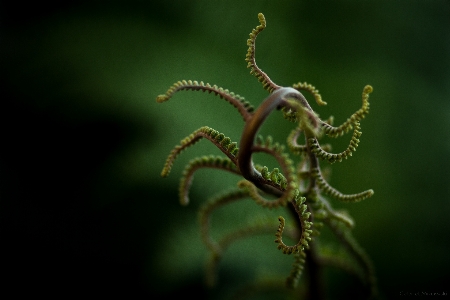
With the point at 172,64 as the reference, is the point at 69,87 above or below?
below

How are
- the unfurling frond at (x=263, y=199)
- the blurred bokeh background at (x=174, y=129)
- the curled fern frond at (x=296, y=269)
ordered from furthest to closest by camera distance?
the blurred bokeh background at (x=174, y=129), the curled fern frond at (x=296, y=269), the unfurling frond at (x=263, y=199)

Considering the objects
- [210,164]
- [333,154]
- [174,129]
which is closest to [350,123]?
[333,154]

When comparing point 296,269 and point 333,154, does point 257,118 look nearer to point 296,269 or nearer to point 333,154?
point 333,154

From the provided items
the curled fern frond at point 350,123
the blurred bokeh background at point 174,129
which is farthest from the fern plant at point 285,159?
the blurred bokeh background at point 174,129

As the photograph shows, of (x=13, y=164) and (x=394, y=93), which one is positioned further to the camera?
(x=394, y=93)

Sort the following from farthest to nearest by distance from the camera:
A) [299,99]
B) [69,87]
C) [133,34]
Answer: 1. [133,34]
2. [69,87]
3. [299,99]

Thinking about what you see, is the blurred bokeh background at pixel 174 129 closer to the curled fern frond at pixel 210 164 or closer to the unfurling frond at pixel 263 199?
the curled fern frond at pixel 210 164

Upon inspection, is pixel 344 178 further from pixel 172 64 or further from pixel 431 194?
pixel 172 64

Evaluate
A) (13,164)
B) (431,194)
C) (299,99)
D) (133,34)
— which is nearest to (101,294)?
(13,164)
